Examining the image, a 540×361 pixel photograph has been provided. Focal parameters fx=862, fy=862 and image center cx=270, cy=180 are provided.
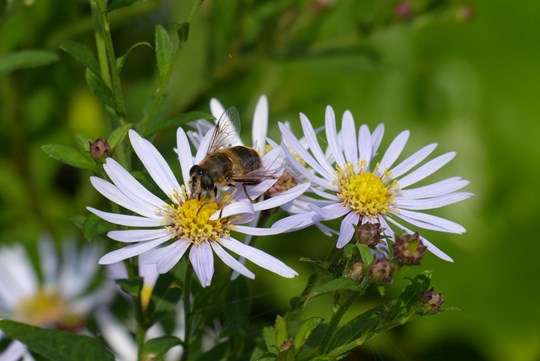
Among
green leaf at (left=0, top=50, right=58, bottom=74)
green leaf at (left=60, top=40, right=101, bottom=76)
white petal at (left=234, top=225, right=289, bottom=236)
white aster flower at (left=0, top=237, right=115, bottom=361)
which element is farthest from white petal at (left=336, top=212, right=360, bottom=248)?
white aster flower at (left=0, top=237, right=115, bottom=361)

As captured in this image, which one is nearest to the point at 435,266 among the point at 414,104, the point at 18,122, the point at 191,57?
the point at 414,104

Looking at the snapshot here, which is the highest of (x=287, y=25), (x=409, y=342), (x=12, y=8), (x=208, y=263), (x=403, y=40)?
(x=403, y=40)

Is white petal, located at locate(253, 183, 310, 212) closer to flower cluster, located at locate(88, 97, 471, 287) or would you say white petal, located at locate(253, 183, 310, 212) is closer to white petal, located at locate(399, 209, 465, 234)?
flower cluster, located at locate(88, 97, 471, 287)

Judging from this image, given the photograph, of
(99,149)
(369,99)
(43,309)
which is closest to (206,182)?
(99,149)

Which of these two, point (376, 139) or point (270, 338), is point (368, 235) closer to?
point (270, 338)

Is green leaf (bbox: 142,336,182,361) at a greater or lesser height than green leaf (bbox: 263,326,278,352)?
greater

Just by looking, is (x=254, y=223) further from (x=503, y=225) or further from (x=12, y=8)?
(x=503, y=225)
